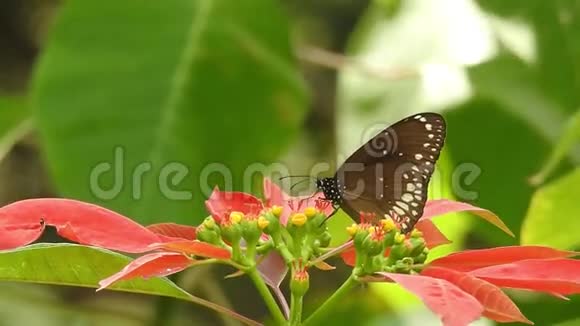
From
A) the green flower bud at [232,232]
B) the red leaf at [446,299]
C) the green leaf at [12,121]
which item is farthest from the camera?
the green leaf at [12,121]

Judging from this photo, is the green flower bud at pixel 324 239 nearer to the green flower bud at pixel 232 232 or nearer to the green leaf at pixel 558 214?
the green flower bud at pixel 232 232

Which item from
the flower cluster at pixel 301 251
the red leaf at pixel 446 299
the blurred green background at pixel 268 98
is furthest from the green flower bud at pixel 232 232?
the blurred green background at pixel 268 98

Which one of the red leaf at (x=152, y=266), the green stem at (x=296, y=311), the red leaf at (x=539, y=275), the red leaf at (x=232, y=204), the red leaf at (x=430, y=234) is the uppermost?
the red leaf at (x=232, y=204)

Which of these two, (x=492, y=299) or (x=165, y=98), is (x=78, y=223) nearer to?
(x=492, y=299)

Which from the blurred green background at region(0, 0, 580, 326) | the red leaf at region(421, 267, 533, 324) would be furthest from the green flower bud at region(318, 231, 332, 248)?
the blurred green background at region(0, 0, 580, 326)

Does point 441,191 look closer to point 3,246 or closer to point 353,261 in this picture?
point 353,261

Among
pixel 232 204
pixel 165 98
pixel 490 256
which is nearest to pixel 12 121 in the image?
pixel 165 98

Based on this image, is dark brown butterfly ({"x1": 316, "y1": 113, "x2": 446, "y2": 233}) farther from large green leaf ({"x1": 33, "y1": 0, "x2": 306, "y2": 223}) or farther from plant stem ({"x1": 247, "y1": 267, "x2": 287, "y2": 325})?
large green leaf ({"x1": 33, "y1": 0, "x2": 306, "y2": 223})
